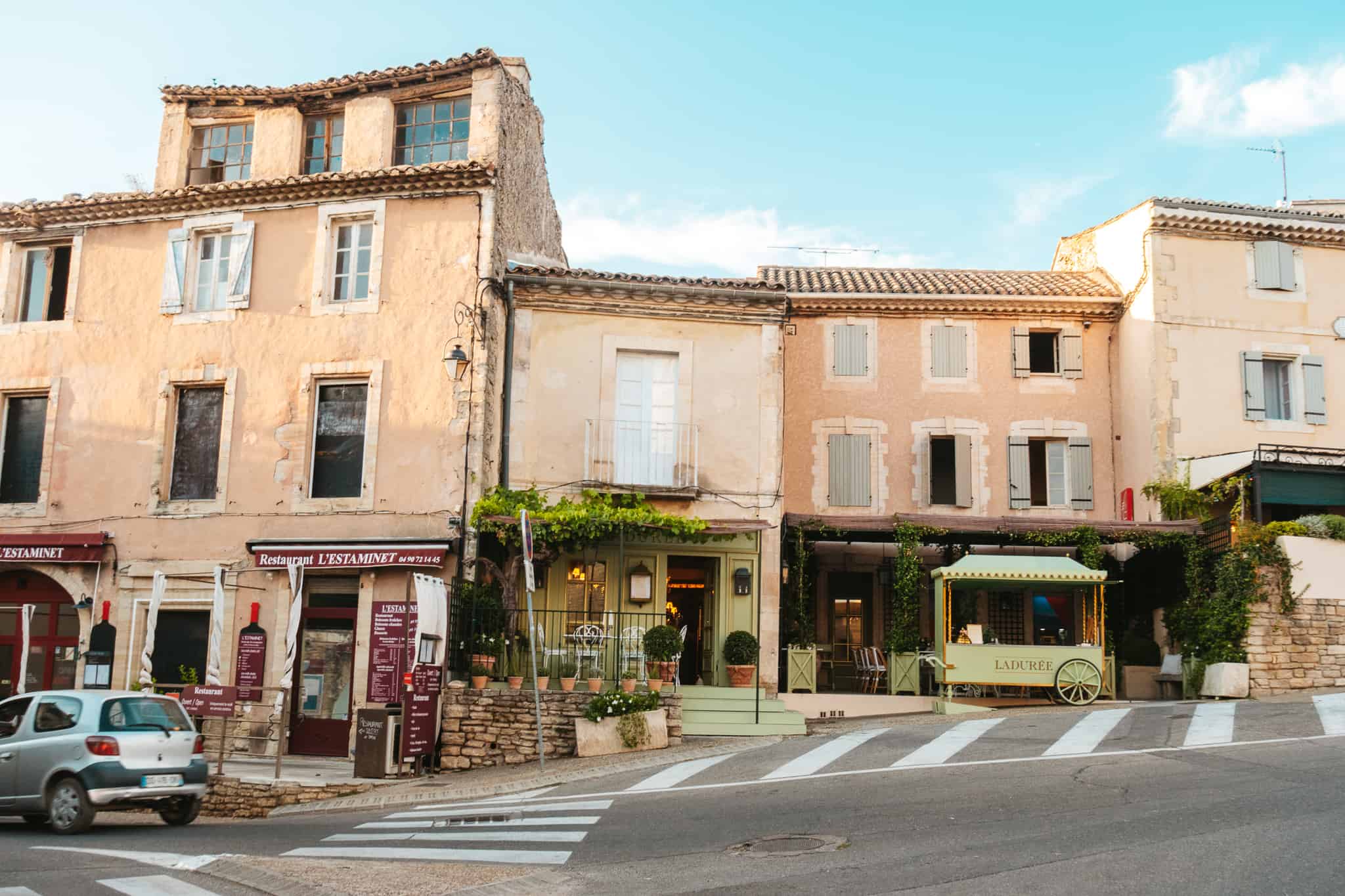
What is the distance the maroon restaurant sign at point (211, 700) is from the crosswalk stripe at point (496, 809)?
148 inches

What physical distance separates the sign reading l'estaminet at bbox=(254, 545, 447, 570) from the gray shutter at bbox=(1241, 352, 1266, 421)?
14.0 metres

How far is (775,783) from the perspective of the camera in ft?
36.6

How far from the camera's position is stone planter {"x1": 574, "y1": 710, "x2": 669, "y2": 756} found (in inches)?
573

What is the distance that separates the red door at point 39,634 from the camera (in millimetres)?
18094

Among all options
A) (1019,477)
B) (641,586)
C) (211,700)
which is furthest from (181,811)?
(1019,477)

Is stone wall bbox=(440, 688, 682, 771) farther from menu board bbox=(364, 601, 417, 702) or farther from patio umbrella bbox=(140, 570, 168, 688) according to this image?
patio umbrella bbox=(140, 570, 168, 688)

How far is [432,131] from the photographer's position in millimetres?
18953

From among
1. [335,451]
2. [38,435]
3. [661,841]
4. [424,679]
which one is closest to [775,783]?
[661,841]

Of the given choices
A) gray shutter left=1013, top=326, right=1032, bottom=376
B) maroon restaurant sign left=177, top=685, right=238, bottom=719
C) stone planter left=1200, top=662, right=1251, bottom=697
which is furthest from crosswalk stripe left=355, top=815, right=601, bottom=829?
gray shutter left=1013, top=326, right=1032, bottom=376

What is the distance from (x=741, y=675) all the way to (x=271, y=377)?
8.35 meters

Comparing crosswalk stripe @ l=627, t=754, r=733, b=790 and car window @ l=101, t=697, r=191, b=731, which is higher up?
car window @ l=101, t=697, r=191, b=731

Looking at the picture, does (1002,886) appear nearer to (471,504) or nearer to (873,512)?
(471,504)

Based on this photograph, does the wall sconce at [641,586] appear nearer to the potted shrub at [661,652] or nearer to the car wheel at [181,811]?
the potted shrub at [661,652]

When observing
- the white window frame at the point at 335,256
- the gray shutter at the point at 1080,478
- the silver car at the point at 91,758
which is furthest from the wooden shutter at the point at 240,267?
the gray shutter at the point at 1080,478
